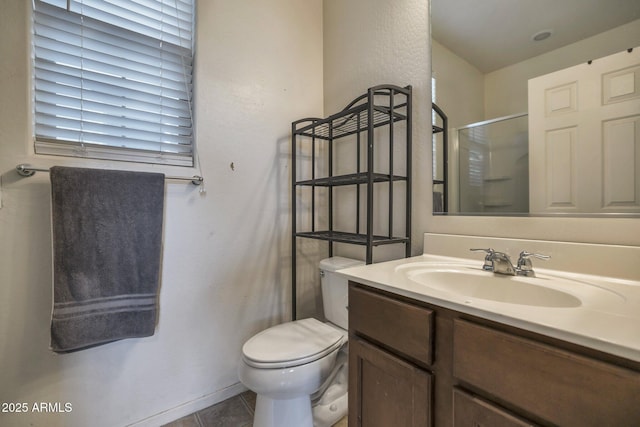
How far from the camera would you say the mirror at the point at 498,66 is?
0.85 metres

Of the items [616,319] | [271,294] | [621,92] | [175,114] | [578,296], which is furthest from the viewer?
[271,294]

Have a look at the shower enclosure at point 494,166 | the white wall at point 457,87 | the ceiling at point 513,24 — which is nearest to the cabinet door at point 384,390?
the shower enclosure at point 494,166

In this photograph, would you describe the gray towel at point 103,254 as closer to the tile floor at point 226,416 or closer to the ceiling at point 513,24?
the tile floor at point 226,416

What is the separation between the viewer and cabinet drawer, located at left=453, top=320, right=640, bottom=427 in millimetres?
422

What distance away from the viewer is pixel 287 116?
1.65 m

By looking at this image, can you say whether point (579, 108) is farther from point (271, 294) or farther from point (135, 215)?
point (135, 215)

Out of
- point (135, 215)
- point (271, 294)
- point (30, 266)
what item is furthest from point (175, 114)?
point (271, 294)

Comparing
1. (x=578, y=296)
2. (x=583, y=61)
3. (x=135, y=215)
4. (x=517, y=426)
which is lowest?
(x=517, y=426)

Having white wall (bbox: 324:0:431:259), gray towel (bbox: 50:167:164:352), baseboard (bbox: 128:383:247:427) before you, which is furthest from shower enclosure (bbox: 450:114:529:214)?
baseboard (bbox: 128:383:247:427)

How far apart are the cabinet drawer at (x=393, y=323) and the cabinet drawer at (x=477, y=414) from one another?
3.8 inches

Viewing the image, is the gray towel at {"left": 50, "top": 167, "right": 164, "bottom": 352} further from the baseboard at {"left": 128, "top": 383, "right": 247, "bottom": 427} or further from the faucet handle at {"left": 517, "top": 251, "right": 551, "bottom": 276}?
the faucet handle at {"left": 517, "top": 251, "right": 551, "bottom": 276}

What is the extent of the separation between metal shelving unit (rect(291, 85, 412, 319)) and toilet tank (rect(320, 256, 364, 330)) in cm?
14

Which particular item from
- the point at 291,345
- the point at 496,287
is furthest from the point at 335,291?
the point at 496,287

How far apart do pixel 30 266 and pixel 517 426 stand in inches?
62.6
